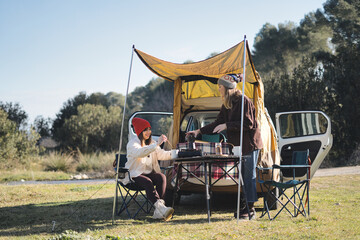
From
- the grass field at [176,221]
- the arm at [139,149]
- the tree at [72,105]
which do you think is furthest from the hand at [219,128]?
the tree at [72,105]

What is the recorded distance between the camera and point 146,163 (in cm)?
586

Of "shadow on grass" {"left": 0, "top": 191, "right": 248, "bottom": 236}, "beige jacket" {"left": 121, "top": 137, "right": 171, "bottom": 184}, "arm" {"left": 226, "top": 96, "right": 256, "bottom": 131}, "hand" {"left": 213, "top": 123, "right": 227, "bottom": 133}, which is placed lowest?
"shadow on grass" {"left": 0, "top": 191, "right": 248, "bottom": 236}

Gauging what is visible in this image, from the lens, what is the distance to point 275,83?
18.3 meters

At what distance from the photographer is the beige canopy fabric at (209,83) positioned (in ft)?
19.0

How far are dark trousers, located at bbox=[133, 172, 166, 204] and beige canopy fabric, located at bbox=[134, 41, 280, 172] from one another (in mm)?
1025

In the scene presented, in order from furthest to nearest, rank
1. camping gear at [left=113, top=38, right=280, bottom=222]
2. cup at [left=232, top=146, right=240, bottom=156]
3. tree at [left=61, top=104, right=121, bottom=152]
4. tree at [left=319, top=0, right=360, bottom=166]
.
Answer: tree at [left=61, top=104, right=121, bottom=152], tree at [left=319, top=0, right=360, bottom=166], camping gear at [left=113, top=38, right=280, bottom=222], cup at [left=232, top=146, right=240, bottom=156]

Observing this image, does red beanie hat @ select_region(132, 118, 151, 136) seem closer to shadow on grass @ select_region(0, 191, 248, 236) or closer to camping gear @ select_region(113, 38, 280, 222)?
camping gear @ select_region(113, 38, 280, 222)

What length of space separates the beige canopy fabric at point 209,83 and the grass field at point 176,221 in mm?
1119

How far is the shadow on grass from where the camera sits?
533cm

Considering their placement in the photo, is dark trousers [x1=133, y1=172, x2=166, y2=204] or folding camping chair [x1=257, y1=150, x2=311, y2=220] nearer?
folding camping chair [x1=257, y1=150, x2=311, y2=220]

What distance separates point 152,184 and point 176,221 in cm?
59

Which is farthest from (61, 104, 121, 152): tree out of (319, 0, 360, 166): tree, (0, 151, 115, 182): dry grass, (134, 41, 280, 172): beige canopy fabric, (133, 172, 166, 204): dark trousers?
(133, 172, 166, 204): dark trousers

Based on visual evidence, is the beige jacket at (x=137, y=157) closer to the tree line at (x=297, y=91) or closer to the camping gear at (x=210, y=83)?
the camping gear at (x=210, y=83)

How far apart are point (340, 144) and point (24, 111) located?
887 inches
